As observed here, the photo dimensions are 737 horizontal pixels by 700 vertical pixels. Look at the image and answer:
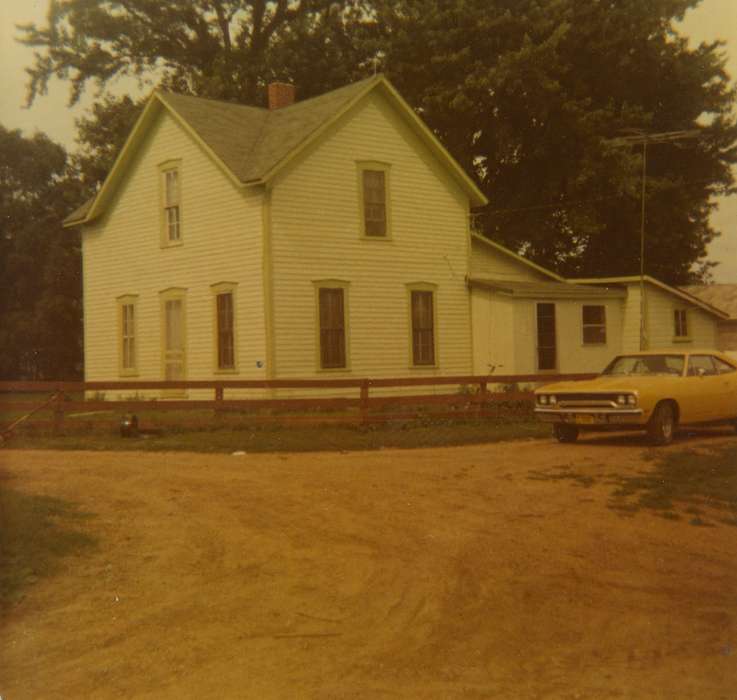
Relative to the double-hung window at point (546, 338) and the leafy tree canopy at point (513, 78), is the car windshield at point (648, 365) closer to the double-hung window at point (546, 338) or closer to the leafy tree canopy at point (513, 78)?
the double-hung window at point (546, 338)

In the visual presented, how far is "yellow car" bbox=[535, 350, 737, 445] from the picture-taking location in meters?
16.4

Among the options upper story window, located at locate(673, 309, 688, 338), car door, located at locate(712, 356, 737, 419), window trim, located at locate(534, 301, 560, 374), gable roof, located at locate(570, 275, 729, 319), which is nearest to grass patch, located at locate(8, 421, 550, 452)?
car door, located at locate(712, 356, 737, 419)

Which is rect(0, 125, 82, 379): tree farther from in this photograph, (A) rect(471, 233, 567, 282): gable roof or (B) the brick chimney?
(A) rect(471, 233, 567, 282): gable roof

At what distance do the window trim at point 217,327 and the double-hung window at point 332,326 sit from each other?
2.01 m

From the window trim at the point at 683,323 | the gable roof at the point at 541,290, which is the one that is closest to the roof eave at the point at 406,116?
the gable roof at the point at 541,290

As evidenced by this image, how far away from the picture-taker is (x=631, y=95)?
41312mm

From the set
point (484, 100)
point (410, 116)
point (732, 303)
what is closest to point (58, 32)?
point (484, 100)

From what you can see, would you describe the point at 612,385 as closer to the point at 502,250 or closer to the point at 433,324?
the point at 433,324

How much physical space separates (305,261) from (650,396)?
11004 millimetres

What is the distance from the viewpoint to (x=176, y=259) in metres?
27.0

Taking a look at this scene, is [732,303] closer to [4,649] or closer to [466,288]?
[466,288]

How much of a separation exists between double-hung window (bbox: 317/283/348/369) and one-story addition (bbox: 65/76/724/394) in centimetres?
4

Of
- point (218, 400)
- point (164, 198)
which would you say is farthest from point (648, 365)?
point (164, 198)

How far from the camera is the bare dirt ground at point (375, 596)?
6.25 meters
